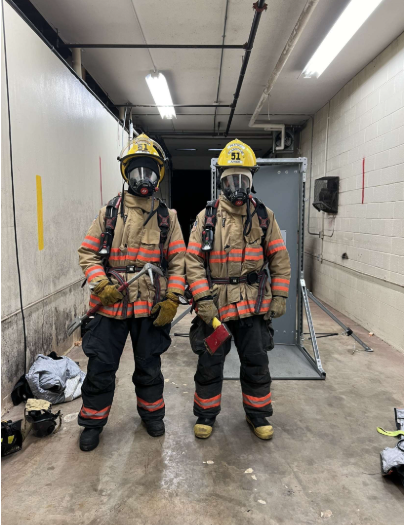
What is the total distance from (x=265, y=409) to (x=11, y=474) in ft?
5.06

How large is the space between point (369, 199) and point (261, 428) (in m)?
3.58

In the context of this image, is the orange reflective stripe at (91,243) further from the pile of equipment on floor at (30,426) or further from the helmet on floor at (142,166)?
the pile of equipment on floor at (30,426)

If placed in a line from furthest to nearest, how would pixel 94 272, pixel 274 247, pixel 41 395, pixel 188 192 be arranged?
pixel 188 192 → pixel 41 395 → pixel 274 247 → pixel 94 272

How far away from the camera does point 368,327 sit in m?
4.74

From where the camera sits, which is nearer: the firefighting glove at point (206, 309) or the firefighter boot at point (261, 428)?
→ the firefighting glove at point (206, 309)

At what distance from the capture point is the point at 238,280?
91.2 inches

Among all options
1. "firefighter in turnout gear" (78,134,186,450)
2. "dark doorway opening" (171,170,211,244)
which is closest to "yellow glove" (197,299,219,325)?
"firefighter in turnout gear" (78,134,186,450)

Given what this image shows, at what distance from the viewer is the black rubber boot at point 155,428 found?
2.35 metres

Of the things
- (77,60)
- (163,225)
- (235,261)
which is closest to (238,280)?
(235,261)

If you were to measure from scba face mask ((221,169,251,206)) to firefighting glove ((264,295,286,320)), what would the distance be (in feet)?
2.16

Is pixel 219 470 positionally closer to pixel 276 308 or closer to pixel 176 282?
pixel 276 308

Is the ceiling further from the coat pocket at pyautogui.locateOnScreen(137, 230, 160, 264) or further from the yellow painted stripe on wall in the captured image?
the coat pocket at pyautogui.locateOnScreen(137, 230, 160, 264)

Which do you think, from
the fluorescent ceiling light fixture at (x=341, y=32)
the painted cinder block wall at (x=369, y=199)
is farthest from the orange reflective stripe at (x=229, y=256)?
the fluorescent ceiling light fixture at (x=341, y=32)

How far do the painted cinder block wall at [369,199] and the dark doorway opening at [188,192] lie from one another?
7837mm
